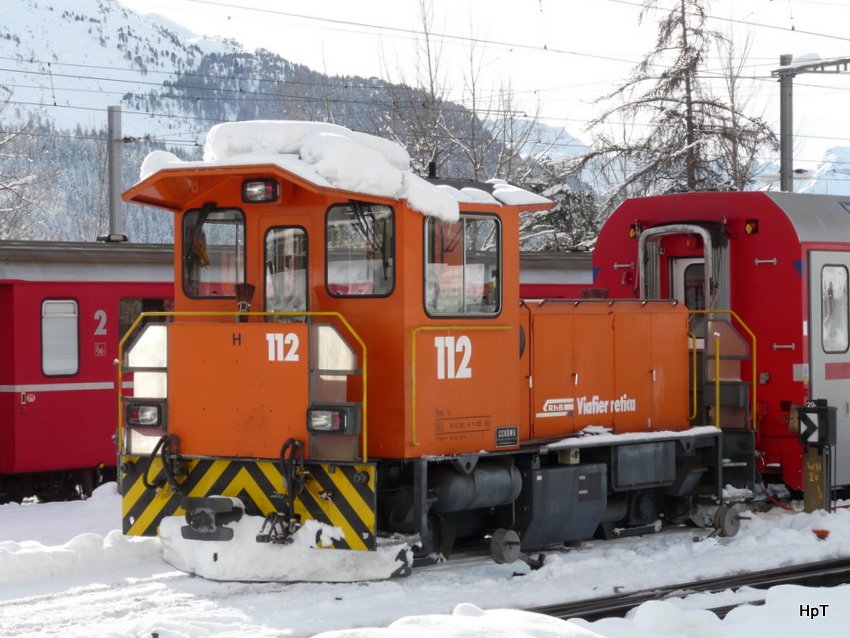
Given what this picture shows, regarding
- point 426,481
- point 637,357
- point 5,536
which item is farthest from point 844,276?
point 5,536

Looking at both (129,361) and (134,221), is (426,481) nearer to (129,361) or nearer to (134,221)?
(129,361)

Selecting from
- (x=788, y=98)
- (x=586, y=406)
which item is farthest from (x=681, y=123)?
(x=586, y=406)

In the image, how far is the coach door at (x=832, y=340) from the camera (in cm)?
1366

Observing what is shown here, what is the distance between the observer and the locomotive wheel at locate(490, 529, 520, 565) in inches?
421

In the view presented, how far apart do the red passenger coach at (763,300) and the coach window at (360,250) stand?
173 inches

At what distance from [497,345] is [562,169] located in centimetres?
2055

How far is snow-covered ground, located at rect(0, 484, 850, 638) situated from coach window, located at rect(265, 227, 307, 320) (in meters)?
2.28

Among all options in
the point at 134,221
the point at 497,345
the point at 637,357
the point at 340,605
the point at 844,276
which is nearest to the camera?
the point at 340,605

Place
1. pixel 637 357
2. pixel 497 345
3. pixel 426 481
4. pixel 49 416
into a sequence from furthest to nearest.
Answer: pixel 49 416
pixel 637 357
pixel 497 345
pixel 426 481

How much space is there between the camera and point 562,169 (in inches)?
1213

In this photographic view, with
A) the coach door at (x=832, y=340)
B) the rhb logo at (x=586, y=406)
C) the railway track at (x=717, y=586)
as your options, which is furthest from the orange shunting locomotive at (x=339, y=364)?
the coach door at (x=832, y=340)

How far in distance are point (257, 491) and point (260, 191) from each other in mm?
2374

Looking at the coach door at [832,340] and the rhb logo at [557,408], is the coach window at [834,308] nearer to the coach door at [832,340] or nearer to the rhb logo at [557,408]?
the coach door at [832,340]

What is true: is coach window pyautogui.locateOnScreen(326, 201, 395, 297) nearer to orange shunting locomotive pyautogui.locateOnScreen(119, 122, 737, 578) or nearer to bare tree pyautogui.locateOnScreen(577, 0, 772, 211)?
orange shunting locomotive pyautogui.locateOnScreen(119, 122, 737, 578)
